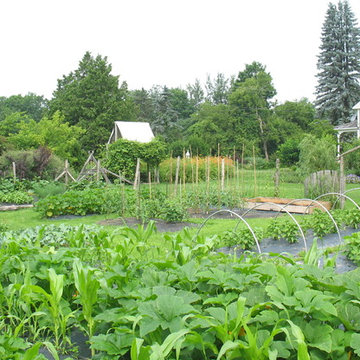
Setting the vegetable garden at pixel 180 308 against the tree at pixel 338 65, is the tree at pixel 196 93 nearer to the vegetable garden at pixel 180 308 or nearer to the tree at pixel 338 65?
the tree at pixel 338 65

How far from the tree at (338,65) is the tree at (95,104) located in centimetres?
1557

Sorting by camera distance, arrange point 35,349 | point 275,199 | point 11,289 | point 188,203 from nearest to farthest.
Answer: point 35,349, point 11,289, point 188,203, point 275,199

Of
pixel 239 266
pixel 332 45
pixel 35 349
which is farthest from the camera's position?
pixel 332 45

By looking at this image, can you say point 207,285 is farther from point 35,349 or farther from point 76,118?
point 76,118

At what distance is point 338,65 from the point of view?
33875 mm

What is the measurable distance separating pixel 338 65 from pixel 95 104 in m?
19.2

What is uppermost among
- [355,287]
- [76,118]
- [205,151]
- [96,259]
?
[76,118]

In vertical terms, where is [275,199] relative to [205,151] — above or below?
below

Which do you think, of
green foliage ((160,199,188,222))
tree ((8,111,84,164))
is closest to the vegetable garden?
green foliage ((160,199,188,222))

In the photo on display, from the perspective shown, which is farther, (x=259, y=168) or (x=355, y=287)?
(x=259, y=168)

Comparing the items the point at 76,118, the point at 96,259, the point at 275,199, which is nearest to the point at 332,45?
the point at 76,118

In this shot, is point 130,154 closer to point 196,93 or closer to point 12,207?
point 12,207

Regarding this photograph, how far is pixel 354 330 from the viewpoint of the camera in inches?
75.7

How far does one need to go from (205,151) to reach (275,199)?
17.5 metres
